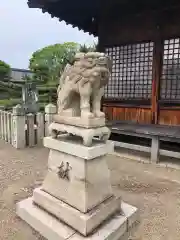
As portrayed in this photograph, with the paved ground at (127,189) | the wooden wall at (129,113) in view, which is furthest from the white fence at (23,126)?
the wooden wall at (129,113)

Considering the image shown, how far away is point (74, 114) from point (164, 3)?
4696 mm

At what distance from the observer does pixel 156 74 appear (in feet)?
18.9

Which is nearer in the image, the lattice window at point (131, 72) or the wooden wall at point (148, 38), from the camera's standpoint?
the wooden wall at point (148, 38)

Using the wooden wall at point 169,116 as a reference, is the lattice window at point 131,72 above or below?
above

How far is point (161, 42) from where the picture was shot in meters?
5.62

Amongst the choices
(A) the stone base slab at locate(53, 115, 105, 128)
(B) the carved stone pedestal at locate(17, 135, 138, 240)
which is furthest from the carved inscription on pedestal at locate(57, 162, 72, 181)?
(A) the stone base slab at locate(53, 115, 105, 128)

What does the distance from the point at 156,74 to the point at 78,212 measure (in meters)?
4.65

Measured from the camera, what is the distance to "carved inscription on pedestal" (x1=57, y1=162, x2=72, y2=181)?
2256 millimetres

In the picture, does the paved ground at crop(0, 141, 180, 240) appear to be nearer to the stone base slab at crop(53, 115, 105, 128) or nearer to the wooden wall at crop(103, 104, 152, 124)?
the stone base slab at crop(53, 115, 105, 128)

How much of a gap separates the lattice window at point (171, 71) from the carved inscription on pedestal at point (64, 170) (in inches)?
→ 170

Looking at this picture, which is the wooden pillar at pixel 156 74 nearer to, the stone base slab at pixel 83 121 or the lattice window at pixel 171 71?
the lattice window at pixel 171 71

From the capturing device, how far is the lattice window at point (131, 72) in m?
6.03

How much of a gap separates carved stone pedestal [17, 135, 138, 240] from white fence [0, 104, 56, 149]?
3.25 m

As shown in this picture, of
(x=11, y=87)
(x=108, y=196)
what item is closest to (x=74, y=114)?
(x=108, y=196)
